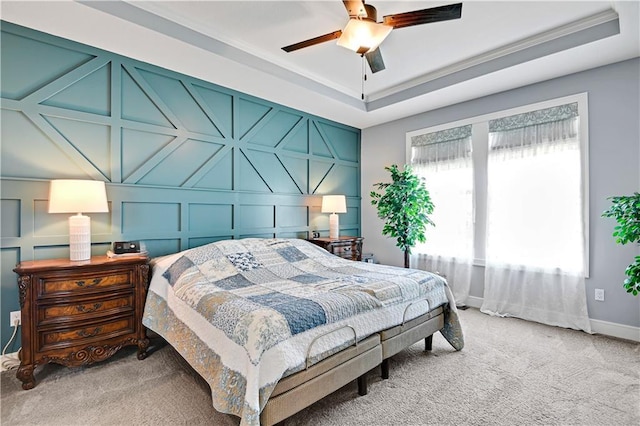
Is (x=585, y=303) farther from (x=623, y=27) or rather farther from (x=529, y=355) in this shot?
(x=623, y=27)

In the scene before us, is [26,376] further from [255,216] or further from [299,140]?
[299,140]

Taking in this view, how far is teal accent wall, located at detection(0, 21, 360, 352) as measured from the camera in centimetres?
248

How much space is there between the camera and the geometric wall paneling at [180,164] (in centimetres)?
314

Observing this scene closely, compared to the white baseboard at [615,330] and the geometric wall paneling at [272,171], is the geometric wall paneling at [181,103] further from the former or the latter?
the white baseboard at [615,330]

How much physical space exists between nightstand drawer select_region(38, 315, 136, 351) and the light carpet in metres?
0.28

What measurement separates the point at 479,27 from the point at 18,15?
389 cm

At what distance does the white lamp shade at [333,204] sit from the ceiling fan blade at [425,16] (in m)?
2.61

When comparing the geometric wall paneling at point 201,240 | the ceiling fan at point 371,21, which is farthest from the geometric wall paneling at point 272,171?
the ceiling fan at point 371,21

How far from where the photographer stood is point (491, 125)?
3924 mm

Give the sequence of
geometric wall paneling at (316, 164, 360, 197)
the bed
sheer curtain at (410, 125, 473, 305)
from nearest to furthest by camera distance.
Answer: the bed → sheer curtain at (410, 125, 473, 305) → geometric wall paneling at (316, 164, 360, 197)

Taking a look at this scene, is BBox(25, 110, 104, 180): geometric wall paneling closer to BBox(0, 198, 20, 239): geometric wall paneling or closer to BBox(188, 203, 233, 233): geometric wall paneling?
BBox(0, 198, 20, 239): geometric wall paneling

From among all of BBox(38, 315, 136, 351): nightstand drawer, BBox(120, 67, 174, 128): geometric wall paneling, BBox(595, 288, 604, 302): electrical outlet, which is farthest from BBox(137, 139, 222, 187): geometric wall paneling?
BBox(595, 288, 604, 302): electrical outlet

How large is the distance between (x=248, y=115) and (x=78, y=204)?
2149mm

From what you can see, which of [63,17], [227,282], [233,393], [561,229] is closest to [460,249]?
[561,229]
